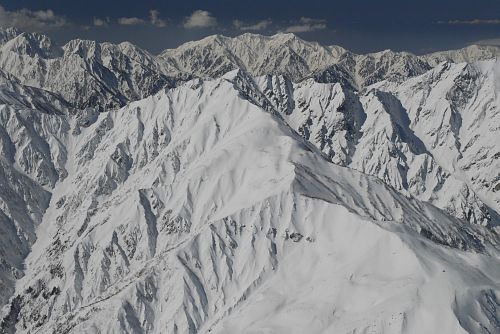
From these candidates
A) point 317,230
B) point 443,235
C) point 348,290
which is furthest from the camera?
point 443,235

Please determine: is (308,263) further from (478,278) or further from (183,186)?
(183,186)

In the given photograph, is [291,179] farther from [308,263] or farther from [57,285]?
[57,285]

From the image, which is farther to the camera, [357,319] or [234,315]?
[234,315]

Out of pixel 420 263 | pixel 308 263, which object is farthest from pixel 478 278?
pixel 308 263

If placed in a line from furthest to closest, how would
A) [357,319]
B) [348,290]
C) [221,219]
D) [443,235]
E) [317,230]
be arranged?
1. [443,235]
2. [221,219]
3. [317,230]
4. [348,290]
5. [357,319]

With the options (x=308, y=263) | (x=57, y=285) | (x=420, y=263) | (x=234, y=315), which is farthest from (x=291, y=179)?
(x=57, y=285)

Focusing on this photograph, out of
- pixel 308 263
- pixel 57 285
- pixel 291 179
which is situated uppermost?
pixel 291 179

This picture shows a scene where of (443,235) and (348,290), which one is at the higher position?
(348,290)
